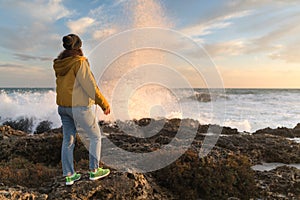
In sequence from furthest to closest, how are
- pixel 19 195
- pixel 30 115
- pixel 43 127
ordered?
pixel 30 115 < pixel 43 127 < pixel 19 195

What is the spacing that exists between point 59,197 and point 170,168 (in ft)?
8.45

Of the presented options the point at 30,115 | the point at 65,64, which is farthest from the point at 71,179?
the point at 30,115

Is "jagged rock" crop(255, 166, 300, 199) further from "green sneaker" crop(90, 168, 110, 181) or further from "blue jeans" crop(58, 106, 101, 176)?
"blue jeans" crop(58, 106, 101, 176)

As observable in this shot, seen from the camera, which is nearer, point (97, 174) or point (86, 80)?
point (86, 80)

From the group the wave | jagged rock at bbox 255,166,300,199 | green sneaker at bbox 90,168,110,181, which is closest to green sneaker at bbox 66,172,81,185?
green sneaker at bbox 90,168,110,181

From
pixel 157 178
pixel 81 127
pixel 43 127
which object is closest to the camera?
pixel 81 127

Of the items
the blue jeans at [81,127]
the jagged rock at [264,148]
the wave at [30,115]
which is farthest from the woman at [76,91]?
the wave at [30,115]

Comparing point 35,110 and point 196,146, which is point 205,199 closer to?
point 196,146

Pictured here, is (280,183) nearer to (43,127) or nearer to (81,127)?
(81,127)

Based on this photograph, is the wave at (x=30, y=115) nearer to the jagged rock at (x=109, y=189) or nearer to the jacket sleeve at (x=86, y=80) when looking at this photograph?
the jagged rock at (x=109, y=189)

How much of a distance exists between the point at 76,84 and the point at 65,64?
0.35 metres

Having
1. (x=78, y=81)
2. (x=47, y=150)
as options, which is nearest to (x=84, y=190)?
(x=78, y=81)

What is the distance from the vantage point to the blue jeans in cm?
423

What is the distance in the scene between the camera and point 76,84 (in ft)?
13.7
